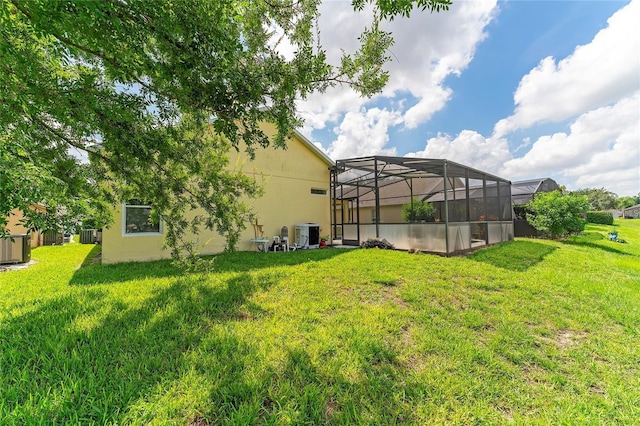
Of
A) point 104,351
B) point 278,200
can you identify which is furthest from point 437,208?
point 104,351

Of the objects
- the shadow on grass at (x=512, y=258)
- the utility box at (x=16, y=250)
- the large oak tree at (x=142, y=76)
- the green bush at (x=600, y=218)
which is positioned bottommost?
the shadow on grass at (x=512, y=258)

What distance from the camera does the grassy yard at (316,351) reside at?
179 cm

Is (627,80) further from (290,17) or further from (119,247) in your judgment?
(119,247)

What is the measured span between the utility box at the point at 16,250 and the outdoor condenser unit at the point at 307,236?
27.1 ft

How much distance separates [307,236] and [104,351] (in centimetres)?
797

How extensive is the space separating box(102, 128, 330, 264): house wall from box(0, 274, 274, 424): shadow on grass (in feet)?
12.0

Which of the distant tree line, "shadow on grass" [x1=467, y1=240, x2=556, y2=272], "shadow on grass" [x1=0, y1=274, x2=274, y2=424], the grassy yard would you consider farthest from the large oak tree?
the distant tree line

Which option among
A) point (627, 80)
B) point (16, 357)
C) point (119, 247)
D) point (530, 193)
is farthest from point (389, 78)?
point (530, 193)

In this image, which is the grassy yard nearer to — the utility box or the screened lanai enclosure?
the screened lanai enclosure

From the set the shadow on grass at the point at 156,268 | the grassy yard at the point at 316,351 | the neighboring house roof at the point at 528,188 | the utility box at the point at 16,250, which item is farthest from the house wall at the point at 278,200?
the neighboring house roof at the point at 528,188

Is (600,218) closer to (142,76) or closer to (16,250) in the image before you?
(142,76)

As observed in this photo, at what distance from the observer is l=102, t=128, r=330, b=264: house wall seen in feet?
23.9

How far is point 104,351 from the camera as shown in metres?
2.37

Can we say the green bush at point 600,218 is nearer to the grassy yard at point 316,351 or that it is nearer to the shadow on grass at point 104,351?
the grassy yard at point 316,351
